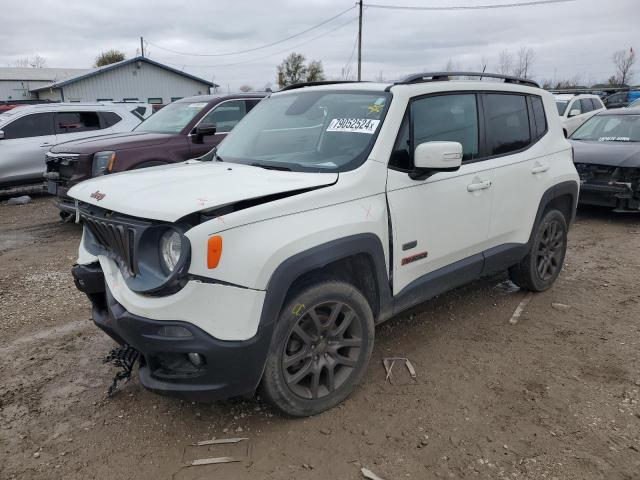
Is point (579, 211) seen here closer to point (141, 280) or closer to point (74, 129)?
point (141, 280)

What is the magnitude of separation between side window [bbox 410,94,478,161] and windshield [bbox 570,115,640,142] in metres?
5.65

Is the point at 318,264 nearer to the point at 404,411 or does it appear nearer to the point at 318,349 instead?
the point at 318,349

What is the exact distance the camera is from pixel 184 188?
278cm

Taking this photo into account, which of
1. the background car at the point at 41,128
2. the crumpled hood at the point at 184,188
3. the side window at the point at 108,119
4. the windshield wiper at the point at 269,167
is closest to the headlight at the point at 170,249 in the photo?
the crumpled hood at the point at 184,188

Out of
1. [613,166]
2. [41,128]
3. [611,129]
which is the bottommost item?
[613,166]

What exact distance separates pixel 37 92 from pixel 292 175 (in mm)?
41684

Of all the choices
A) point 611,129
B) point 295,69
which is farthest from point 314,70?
point 611,129

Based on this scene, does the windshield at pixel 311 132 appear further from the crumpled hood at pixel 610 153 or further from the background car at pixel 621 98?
the background car at pixel 621 98

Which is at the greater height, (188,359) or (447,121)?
(447,121)

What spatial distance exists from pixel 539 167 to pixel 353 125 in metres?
1.93

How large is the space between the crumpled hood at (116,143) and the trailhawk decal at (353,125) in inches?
173

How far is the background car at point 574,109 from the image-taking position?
1370 centimetres

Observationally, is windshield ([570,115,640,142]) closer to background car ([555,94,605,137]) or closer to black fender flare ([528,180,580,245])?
black fender flare ([528,180,580,245])

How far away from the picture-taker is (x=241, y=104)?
823 cm
